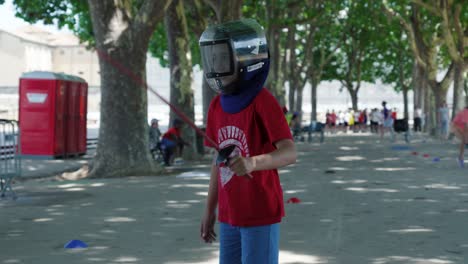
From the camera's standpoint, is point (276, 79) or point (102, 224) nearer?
point (102, 224)

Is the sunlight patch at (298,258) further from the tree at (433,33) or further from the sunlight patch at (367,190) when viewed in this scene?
the tree at (433,33)

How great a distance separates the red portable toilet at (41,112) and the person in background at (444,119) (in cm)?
1789

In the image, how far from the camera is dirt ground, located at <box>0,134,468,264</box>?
7840 millimetres

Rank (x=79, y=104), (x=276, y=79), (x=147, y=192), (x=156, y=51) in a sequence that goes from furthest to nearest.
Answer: (x=156, y=51) → (x=276, y=79) → (x=79, y=104) → (x=147, y=192)

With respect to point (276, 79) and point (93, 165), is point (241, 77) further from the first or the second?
point (276, 79)

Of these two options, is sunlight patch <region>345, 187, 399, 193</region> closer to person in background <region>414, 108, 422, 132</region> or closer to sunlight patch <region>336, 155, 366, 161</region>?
sunlight patch <region>336, 155, 366, 161</region>

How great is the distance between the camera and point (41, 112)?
24.5 metres

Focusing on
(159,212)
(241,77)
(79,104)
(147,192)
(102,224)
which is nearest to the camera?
(241,77)

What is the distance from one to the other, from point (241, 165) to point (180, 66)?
20892 mm

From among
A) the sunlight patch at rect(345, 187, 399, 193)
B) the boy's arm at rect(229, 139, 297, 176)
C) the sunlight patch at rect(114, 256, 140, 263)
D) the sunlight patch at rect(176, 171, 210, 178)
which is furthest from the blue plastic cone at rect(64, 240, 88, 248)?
the sunlight patch at rect(176, 171, 210, 178)

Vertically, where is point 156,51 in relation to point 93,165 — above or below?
above

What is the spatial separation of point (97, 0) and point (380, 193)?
289 inches

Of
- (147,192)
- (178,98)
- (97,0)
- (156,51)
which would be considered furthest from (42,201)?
(156,51)

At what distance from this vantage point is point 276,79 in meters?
41.4
